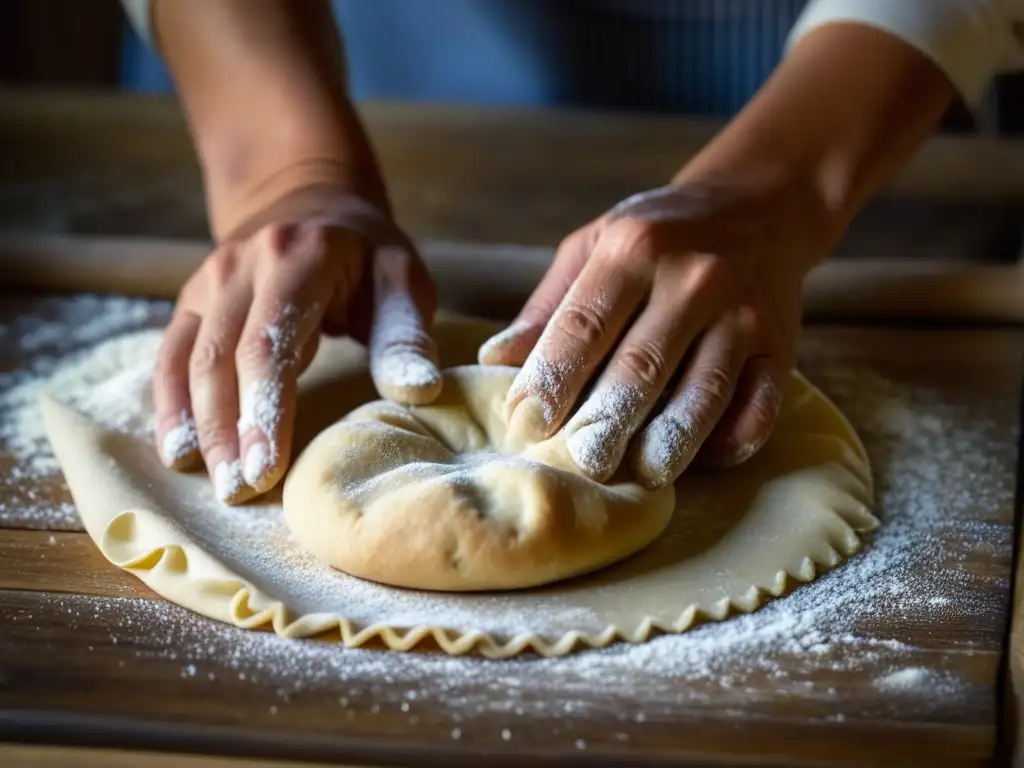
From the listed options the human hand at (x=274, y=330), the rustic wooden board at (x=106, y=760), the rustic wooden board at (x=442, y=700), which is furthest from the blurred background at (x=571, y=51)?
the rustic wooden board at (x=106, y=760)

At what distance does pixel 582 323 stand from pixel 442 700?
0.46m

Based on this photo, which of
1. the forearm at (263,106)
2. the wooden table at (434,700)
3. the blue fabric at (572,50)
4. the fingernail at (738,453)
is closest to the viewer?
the wooden table at (434,700)

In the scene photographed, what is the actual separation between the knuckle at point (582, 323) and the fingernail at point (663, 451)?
11cm

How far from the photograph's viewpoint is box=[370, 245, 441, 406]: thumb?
130cm

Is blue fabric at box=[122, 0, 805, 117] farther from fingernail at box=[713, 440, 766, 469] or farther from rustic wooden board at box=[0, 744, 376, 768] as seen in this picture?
rustic wooden board at box=[0, 744, 376, 768]

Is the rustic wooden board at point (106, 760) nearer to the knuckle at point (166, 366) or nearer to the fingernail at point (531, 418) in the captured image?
the fingernail at point (531, 418)

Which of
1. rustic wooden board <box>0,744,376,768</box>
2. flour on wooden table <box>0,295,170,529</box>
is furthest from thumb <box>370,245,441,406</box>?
rustic wooden board <box>0,744,376,768</box>

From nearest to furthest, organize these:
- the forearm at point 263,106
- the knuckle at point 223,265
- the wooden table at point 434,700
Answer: the wooden table at point 434,700
the knuckle at point 223,265
the forearm at point 263,106

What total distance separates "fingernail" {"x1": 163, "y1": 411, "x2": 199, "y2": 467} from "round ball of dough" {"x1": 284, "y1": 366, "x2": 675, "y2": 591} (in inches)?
6.5

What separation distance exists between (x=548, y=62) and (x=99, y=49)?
164cm

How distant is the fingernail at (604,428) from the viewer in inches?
45.9

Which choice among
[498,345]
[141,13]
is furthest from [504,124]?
[498,345]

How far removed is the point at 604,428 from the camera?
1179mm

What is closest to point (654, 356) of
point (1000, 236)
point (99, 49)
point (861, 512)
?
point (861, 512)
